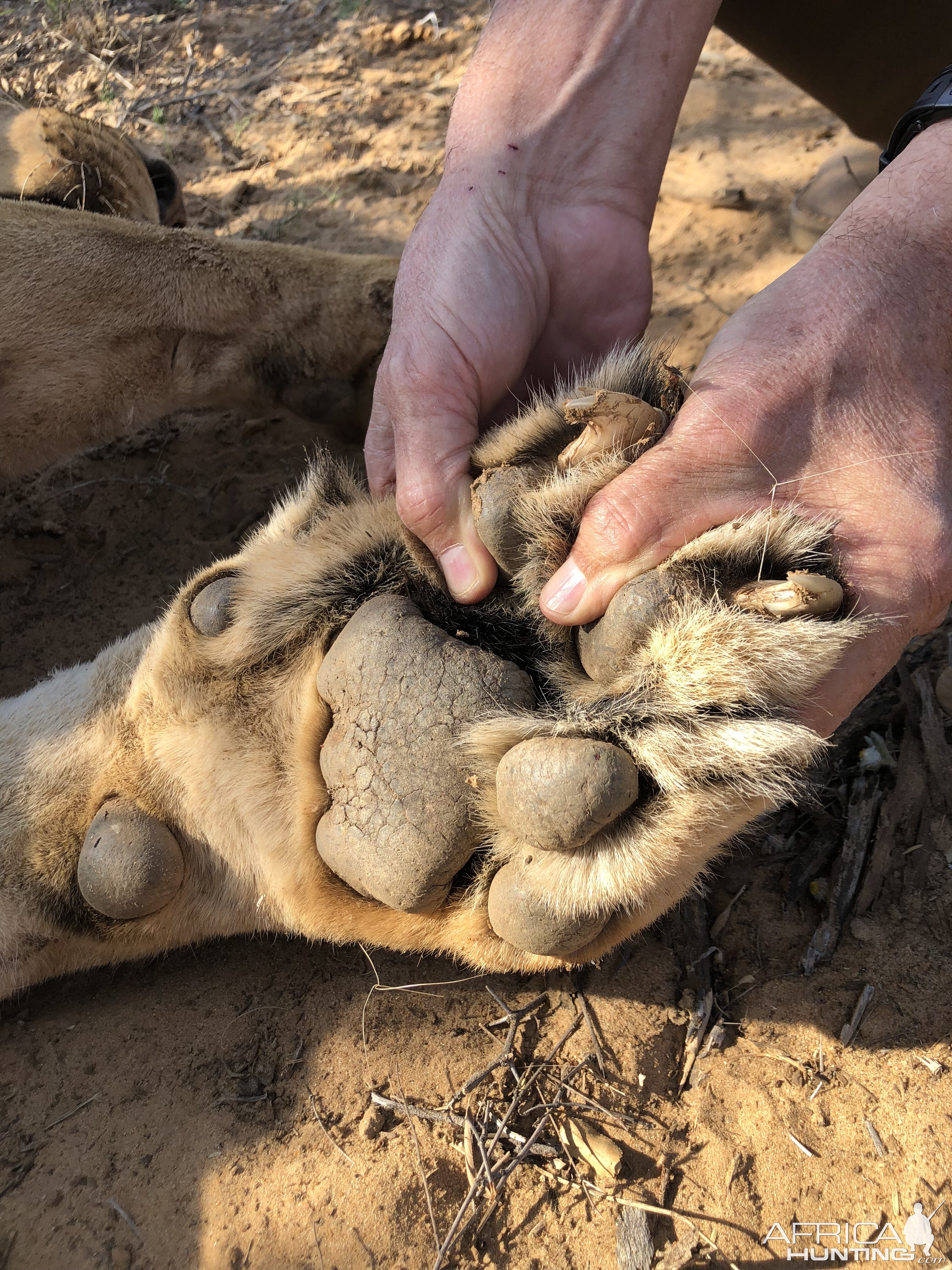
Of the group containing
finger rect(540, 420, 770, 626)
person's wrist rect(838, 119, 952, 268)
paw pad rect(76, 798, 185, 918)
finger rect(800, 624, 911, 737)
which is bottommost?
paw pad rect(76, 798, 185, 918)

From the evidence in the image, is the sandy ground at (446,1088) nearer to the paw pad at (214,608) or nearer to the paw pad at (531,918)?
the paw pad at (531,918)

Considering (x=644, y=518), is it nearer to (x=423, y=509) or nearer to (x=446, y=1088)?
(x=423, y=509)

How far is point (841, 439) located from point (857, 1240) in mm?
1461

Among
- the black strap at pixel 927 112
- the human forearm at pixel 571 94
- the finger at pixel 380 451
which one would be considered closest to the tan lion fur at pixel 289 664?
the finger at pixel 380 451

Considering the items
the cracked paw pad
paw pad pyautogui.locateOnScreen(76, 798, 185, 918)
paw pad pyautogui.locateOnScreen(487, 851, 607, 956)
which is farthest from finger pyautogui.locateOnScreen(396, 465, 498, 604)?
paw pad pyautogui.locateOnScreen(76, 798, 185, 918)

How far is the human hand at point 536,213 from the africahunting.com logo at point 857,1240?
5.40ft

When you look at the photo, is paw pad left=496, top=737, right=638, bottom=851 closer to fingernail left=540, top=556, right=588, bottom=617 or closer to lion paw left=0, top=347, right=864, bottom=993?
lion paw left=0, top=347, right=864, bottom=993

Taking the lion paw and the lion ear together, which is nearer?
the lion paw

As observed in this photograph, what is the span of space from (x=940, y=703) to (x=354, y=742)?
1673 millimetres

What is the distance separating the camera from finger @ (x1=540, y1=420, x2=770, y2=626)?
55.0 inches

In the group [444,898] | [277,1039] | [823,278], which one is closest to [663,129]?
[823,278]

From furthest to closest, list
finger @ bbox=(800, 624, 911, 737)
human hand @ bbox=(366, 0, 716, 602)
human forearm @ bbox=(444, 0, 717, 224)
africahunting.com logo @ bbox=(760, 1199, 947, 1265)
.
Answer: human forearm @ bbox=(444, 0, 717, 224)
human hand @ bbox=(366, 0, 716, 602)
africahunting.com logo @ bbox=(760, 1199, 947, 1265)
finger @ bbox=(800, 624, 911, 737)

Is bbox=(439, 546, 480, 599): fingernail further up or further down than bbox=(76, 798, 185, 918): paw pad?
further up

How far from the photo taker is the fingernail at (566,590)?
142cm
